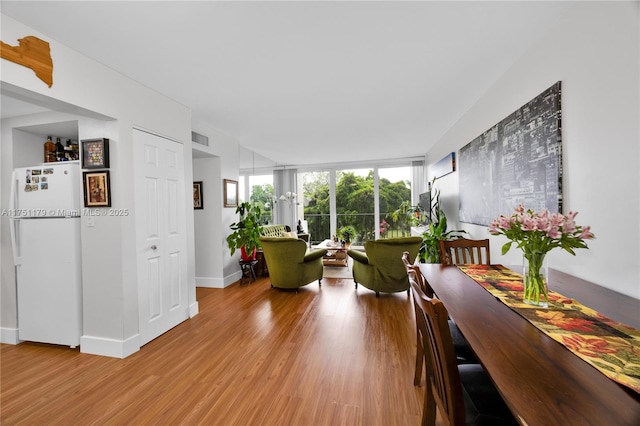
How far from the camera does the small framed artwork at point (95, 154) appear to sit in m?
2.33

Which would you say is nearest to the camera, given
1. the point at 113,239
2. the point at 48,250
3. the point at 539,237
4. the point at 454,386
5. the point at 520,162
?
the point at 454,386

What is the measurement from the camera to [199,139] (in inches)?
150

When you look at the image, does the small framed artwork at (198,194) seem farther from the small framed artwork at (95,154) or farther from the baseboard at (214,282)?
the small framed artwork at (95,154)

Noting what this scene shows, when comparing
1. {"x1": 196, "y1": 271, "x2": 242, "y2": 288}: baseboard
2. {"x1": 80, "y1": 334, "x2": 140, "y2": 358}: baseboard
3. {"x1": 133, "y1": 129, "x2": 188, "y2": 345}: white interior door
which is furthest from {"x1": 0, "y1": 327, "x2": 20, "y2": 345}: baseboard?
{"x1": 196, "y1": 271, "x2": 242, "y2": 288}: baseboard

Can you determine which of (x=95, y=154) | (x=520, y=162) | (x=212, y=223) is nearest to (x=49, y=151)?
(x=95, y=154)

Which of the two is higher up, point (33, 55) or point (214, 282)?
point (33, 55)

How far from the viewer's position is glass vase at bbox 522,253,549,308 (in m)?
1.21

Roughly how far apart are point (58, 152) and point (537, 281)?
4.31m

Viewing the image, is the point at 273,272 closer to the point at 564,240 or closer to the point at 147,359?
the point at 147,359

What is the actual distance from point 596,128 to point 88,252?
396cm

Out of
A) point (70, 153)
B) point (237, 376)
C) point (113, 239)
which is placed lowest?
point (237, 376)

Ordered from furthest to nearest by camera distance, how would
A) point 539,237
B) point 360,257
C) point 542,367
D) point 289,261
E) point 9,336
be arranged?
1. point 289,261
2. point 360,257
3. point 9,336
4. point 539,237
5. point 542,367

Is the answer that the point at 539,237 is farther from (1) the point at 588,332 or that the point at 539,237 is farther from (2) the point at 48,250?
(2) the point at 48,250

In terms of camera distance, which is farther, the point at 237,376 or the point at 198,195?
the point at 198,195
